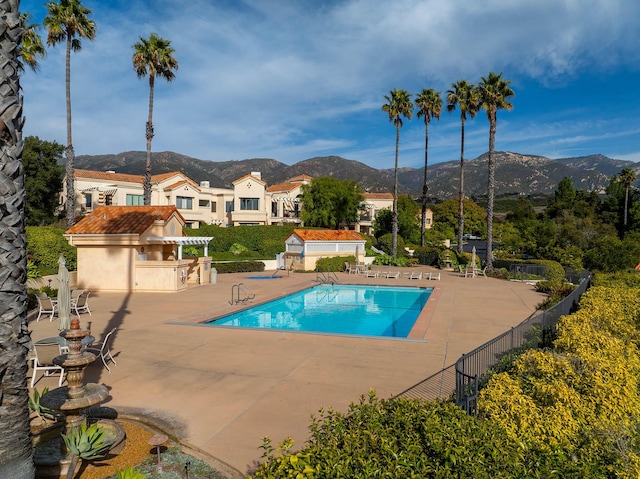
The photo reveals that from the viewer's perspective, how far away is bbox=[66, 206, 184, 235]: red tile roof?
2277cm

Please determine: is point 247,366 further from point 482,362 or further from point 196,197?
point 196,197

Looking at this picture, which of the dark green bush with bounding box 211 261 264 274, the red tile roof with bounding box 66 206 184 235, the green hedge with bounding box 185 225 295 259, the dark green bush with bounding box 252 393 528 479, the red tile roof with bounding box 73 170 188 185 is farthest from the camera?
the red tile roof with bounding box 73 170 188 185

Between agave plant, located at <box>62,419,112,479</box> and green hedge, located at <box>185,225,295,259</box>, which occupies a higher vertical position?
green hedge, located at <box>185,225,295,259</box>

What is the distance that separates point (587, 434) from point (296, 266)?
102ft

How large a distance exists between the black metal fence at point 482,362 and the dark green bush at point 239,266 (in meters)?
24.7

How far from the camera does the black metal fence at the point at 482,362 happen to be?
6.76 meters

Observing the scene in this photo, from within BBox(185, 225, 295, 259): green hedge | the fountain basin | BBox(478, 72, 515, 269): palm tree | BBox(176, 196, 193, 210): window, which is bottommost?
the fountain basin

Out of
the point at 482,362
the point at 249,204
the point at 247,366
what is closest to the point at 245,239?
the point at 249,204

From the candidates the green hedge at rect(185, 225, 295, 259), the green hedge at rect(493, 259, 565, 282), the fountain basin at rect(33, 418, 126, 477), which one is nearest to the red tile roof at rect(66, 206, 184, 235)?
the green hedge at rect(185, 225, 295, 259)

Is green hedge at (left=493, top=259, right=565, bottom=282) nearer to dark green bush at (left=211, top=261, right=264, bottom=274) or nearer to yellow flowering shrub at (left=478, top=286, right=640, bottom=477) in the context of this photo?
dark green bush at (left=211, top=261, right=264, bottom=274)

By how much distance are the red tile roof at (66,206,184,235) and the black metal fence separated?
724 inches

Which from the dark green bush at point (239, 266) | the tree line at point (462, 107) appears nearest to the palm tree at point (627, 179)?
the tree line at point (462, 107)

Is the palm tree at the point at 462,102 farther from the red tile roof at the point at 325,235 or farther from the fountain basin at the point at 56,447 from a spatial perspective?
the fountain basin at the point at 56,447

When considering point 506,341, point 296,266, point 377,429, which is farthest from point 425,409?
point 296,266
